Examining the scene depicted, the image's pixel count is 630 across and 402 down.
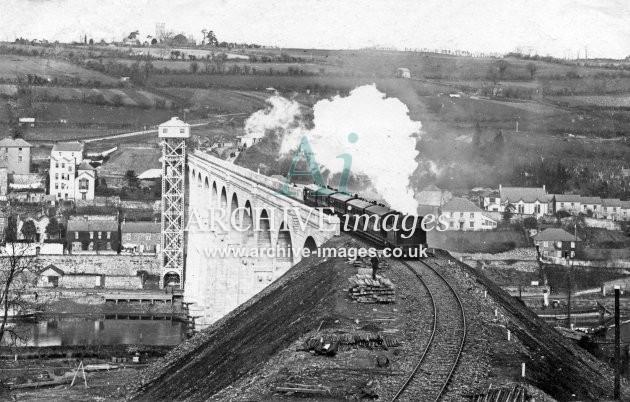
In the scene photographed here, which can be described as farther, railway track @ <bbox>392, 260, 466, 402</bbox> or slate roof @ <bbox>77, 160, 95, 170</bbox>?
slate roof @ <bbox>77, 160, 95, 170</bbox>

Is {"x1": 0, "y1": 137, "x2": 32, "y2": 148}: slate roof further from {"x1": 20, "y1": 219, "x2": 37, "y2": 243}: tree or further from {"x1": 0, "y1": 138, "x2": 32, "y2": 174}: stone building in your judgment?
{"x1": 20, "y1": 219, "x2": 37, "y2": 243}: tree

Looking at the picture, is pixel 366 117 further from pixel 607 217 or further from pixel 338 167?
pixel 607 217

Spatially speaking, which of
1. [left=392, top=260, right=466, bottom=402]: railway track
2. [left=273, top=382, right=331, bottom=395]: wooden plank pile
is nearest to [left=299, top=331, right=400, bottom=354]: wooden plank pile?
[left=392, top=260, right=466, bottom=402]: railway track

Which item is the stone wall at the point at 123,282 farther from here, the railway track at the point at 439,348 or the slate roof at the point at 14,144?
the railway track at the point at 439,348

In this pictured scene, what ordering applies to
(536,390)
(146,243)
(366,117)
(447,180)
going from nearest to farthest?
(536,390), (366,117), (146,243), (447,180)

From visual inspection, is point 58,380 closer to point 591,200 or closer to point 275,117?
point 591,200

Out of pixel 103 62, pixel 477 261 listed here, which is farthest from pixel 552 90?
pixel 103 62
